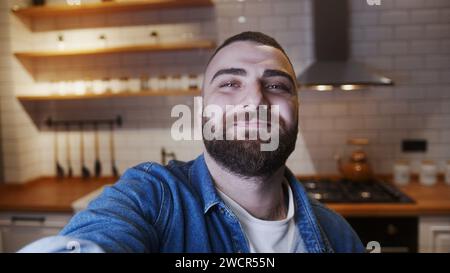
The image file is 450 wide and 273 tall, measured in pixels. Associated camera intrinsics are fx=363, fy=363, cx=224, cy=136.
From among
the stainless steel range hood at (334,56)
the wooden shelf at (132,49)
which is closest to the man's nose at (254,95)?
the stainless steel range hood at (334,56)

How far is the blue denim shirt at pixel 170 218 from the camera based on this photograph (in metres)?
0.42

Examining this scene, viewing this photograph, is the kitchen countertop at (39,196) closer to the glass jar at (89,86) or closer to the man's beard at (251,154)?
the glass jar at (89,86)

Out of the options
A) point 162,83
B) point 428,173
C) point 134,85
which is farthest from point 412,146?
point 134,85

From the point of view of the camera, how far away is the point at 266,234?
1.74 ft

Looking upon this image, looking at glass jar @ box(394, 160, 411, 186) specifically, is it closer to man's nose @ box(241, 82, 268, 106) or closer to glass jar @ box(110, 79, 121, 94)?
man's nose @ box(241, 82, 268, 106)

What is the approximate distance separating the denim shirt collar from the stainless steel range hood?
633 mm

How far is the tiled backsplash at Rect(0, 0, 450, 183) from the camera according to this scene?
3.20 ft

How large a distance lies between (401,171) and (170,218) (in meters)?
0.94

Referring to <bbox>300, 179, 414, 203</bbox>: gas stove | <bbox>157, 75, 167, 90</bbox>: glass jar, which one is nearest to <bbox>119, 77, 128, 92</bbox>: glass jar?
<bbox>157, 75, 167, 90</bbox>: glass jar

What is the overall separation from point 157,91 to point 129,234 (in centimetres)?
100

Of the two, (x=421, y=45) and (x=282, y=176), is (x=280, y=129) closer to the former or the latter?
(x=282, y=176)

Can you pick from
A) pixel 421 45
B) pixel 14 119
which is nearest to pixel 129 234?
pixel 421 45

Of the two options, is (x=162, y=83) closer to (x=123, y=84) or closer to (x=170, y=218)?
(x=123, y=84)

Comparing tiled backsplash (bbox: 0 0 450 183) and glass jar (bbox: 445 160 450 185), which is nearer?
tiled backsplash (bbox: 0 0 450 183)
